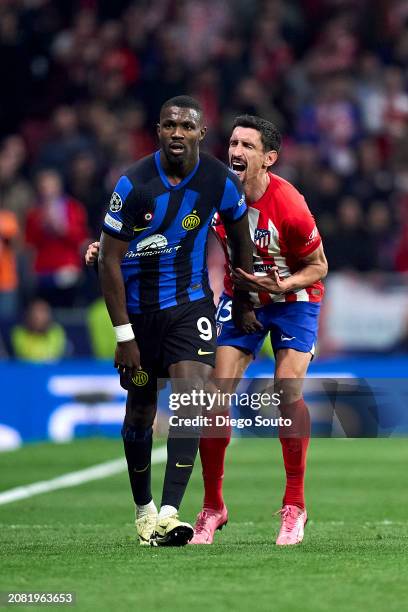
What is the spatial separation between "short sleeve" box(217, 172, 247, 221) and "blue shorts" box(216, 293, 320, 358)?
2.29 feet

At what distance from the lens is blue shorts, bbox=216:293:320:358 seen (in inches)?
310

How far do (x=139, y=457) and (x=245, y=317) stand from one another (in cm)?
98

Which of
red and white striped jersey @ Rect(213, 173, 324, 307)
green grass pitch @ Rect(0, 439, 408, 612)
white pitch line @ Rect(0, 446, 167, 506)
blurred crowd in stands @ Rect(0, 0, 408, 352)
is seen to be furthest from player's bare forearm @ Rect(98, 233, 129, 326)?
blurred crowd in stands @ Rect(0, 0, 408, 352)

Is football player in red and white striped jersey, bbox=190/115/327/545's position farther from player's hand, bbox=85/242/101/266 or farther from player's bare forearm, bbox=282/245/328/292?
player's hand, bbox=85/242/101/266

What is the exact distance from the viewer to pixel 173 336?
7.48 meters

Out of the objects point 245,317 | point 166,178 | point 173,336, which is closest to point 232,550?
point 173,336

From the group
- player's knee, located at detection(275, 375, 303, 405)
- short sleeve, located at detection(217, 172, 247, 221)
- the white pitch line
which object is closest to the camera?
short sleeve, located at detection(217, 172, 247, 221)

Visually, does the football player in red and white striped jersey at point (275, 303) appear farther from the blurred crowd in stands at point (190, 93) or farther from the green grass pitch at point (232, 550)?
the blurred crowd in stands at point (190, 93)

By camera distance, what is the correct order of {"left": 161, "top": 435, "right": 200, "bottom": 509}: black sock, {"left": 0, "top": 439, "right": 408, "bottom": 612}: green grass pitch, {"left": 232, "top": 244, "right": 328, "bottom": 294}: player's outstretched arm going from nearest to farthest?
{"left": 0, "top": 439, "right": 408, "bottom": 612}: green grass pitch
{"left": 161, "top": 435, "right": 200, "bottom": 509}: black sock
{"left": 232, "top": 244, "right": 328, "bottom": 294}: player's outstretched arm

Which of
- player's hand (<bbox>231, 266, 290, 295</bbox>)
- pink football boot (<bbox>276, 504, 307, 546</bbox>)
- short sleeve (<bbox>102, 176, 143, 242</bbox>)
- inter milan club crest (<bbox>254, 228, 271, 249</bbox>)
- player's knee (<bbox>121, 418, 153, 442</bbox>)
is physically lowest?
pink football boot (<bbox>276, 504, 307, 546</bbox>)

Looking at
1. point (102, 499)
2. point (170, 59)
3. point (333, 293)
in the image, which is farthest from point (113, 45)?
point (102, 499)

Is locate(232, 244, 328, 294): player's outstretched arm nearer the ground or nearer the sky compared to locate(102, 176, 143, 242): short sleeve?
nearer the ground

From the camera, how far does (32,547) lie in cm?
734

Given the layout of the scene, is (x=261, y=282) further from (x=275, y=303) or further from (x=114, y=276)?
(x=114, y=276)
